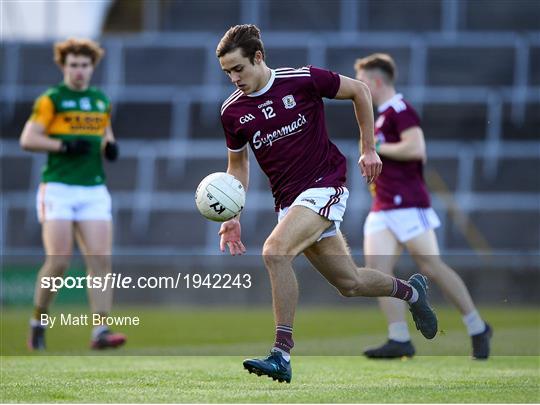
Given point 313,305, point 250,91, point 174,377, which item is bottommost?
point 313,305

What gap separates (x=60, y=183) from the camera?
10.5 metres

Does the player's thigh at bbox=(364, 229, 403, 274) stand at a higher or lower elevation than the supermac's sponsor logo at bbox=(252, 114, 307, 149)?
lower

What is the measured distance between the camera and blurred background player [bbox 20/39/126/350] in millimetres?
10344

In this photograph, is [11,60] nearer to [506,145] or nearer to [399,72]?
[399,72]

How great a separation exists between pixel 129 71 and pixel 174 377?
52.2ft

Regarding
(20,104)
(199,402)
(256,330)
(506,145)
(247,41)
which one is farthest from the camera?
(20,104)

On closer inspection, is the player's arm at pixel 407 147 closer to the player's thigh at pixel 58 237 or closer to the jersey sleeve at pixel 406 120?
the jersey sleeve at pixel 406 120

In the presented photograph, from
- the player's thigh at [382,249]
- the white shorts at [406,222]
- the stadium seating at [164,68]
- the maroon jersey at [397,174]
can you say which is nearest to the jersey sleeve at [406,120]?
the maroon jersey at [397,174]

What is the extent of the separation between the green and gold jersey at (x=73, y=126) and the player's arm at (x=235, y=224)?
3225mm

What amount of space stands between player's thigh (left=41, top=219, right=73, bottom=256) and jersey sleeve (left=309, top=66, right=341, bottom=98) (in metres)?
3.72

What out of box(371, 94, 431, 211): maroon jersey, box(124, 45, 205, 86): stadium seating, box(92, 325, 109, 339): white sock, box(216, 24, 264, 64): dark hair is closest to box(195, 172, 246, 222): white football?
box(216, 24, 264, 64): dark hair

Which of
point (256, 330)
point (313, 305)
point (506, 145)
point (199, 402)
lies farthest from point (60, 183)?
point (506, 145)

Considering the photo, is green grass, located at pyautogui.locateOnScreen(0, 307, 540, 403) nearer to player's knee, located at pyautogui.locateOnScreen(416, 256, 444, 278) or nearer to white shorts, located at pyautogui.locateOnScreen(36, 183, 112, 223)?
player's knee, located at pyautogui.locateOnScreen(416, 256, 444, 278)

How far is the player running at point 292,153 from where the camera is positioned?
6988 mm
